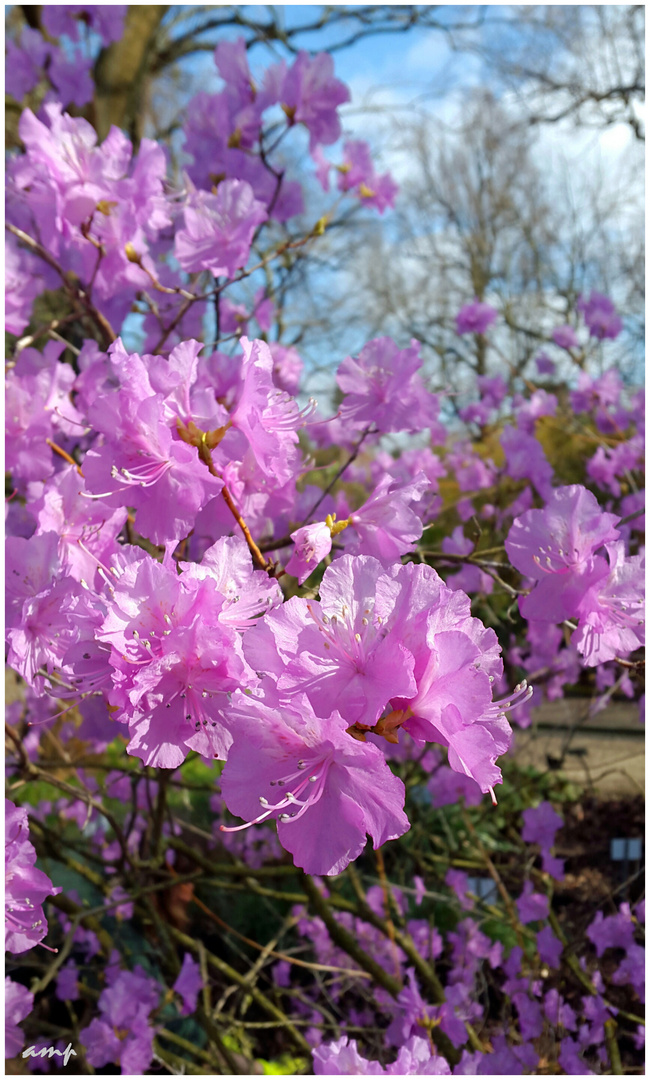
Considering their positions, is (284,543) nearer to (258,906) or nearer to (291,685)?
(291,685)

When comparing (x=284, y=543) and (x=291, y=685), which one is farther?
(x=284, y=543)

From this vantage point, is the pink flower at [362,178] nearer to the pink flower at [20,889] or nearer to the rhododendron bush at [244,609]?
the rhododendron bush at [244,609]

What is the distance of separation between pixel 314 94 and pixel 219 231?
72 centimetres

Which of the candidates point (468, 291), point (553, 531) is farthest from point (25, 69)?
point (468, 291)

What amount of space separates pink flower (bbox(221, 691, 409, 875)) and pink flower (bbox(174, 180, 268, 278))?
1124 mm

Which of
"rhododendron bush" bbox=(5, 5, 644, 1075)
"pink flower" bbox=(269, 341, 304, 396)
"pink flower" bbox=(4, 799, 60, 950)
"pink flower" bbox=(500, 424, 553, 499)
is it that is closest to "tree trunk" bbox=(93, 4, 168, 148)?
"rhododendron bush" bbox=(5, 5, 644, 1075)

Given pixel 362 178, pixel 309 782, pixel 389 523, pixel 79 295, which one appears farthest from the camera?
pixel 362 178

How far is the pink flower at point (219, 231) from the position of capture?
1.55 meters

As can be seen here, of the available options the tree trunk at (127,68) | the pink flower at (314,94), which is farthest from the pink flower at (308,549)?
the tree trunk at (127,68)

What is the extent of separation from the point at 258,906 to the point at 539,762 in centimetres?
262

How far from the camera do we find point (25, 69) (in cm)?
295

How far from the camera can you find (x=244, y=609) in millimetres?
842

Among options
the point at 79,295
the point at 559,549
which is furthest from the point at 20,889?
the point at 79,295

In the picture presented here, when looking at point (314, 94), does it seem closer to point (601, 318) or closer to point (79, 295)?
point (79, 295)
